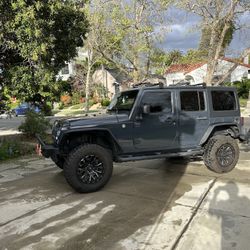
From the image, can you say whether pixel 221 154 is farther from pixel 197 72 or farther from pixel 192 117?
pixel 197 72

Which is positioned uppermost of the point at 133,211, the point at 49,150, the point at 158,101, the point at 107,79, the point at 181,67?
the point at 107,79

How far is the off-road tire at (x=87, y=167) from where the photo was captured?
5672 millimetres

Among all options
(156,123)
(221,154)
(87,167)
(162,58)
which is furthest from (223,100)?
(162,58)

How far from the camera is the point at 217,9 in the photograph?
1753cm

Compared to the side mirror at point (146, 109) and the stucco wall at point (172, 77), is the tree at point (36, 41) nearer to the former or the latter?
the side mirror at point (146, 109)

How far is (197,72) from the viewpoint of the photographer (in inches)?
1561

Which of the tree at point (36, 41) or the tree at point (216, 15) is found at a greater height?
the tree at point (216, 15)

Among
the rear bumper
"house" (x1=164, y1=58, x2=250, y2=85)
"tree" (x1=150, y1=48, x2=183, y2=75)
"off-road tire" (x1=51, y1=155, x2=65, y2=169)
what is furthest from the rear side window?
"tree" (x1=150, y1=48, x2=183, y2=75)

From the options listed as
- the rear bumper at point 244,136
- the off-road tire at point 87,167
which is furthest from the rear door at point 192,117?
the off-road tire at point 87,167

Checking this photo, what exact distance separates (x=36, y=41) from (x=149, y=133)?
160 inches

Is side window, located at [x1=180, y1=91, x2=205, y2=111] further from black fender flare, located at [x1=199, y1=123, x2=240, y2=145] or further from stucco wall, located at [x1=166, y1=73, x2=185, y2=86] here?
stucco wall, located at [x1=166, y1=73, x2=185, y2=86]

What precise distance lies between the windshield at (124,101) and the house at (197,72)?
1161 centimetres

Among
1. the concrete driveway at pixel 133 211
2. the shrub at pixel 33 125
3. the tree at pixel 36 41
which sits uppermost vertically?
the tree at pixel 36 41

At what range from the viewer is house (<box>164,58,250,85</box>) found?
23.9m
